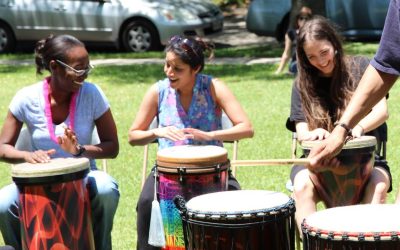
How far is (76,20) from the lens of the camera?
17125mm

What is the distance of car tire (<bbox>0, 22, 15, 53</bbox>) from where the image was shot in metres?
17.7

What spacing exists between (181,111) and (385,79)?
5.63 feet

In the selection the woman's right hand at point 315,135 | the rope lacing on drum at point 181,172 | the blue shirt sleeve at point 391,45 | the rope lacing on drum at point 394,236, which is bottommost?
the rope lacing on drum at point 181,172

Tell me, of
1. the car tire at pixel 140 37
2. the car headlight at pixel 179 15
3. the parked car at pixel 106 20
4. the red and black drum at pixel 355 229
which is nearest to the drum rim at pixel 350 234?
the red and black drum at pixel 355 229

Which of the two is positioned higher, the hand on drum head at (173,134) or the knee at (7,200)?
the hand on drum head at (173,134)

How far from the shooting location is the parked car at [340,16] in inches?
677

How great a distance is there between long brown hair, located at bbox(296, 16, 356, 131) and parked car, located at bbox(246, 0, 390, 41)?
448 inches

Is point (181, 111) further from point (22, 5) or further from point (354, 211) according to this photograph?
point (22, 5)

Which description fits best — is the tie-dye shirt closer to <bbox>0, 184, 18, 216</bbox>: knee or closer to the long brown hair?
the long brown hair

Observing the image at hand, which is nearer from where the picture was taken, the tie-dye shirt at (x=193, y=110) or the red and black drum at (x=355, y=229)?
the red and black drum at (x=355, y=229)

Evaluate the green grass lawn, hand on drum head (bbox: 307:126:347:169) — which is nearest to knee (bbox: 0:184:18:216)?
the green grass lawn

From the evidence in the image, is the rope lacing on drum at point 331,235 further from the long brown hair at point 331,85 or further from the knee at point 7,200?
the knee at point 7,200

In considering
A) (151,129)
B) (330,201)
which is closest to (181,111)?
(151,129)

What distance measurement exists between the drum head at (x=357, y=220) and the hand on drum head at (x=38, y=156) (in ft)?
5.48
